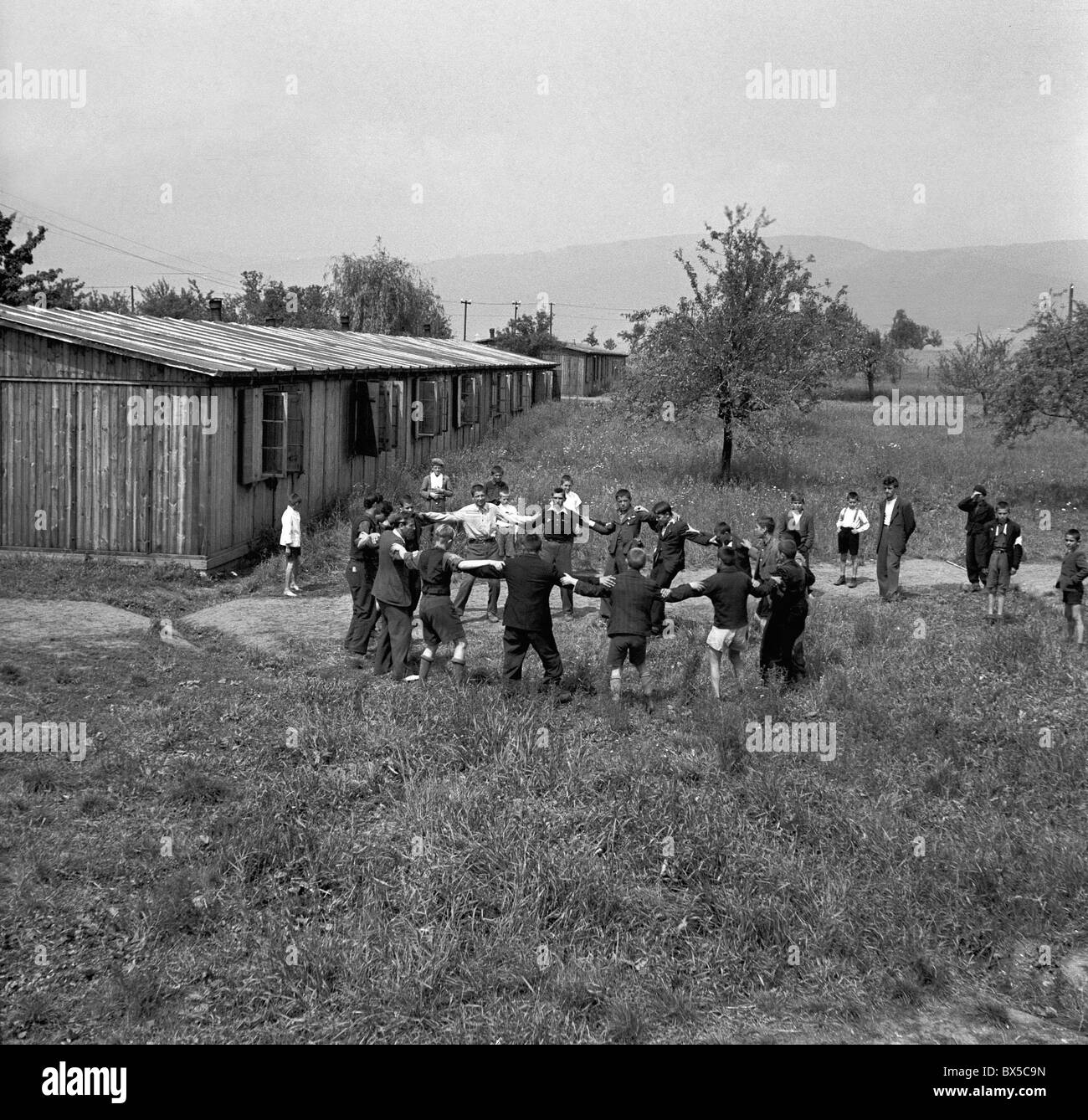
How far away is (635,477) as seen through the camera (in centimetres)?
2473

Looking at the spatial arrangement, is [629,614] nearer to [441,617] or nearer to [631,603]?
[631,603]

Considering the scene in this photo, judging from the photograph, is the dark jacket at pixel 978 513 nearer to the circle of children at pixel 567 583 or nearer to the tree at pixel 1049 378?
the circle of children at pixel 567 583

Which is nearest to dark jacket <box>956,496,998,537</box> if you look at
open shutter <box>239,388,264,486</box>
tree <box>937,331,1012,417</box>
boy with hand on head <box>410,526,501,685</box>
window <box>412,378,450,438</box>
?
boy with hand on head <box>410,526,501,685</box>

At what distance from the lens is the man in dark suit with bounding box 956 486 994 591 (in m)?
15.5

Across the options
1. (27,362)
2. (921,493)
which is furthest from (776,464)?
(27,362)

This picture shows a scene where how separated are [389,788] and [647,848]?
6.68 ft

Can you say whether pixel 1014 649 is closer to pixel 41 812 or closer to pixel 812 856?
pixel 812 856

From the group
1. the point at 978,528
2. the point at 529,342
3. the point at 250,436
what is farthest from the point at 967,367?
the point at 250,436

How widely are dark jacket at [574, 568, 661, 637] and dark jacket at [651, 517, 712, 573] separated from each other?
8.20ft

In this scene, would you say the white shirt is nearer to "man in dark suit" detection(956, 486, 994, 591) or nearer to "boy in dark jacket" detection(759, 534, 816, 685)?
"boy in dark jacket" detection(759, 534, 816, 685)

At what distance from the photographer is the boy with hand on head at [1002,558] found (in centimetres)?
1428

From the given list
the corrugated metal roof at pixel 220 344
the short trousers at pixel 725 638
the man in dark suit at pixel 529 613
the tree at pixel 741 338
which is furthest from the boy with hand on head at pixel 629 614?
the tree at pixel 741 338

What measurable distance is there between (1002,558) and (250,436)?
10493 mm
